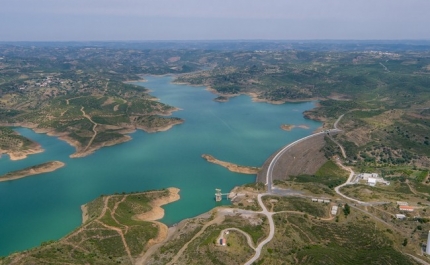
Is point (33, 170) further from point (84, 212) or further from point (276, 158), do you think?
point (276, 158)

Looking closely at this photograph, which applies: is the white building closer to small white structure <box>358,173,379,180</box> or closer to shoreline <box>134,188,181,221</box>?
small white structure <box>358,173,379,180</box>

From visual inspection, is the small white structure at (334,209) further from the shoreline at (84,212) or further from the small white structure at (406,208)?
the shoreline at (84,212)

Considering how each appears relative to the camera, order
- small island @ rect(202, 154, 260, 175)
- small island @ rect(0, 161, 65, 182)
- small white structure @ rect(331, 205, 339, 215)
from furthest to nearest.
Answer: small island @ rect(202, 154, 260, 175)
small island @ rect(0, 161, 65, 182)
small white structure @ rect(331, 205, 339, 215)

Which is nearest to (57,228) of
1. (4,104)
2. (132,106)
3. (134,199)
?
(134,199)

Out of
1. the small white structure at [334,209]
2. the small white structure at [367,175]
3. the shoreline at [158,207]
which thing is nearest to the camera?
the small white structure at [334,209]

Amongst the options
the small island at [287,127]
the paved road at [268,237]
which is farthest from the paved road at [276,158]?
the small island at [287,127]

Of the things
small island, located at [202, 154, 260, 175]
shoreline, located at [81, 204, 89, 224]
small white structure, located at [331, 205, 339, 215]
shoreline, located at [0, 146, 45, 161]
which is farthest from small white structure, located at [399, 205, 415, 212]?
shoreline, located at [0, 146, 45, 161]

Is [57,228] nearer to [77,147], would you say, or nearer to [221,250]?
[221,250]
